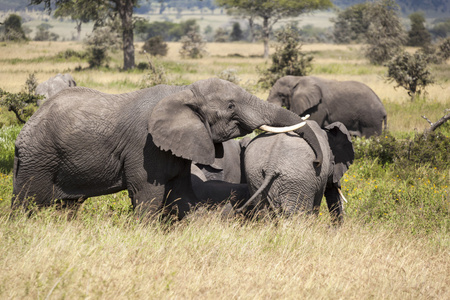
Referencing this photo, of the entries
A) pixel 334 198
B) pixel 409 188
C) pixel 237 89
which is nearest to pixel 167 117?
pixel 237 89

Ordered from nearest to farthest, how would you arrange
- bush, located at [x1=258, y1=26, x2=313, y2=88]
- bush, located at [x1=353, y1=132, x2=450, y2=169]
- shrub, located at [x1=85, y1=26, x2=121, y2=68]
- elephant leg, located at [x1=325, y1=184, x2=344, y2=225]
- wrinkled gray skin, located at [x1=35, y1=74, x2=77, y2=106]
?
1. elephant leg, located at [x1=325, y1=184, x2=344, y2=225]
2. bush, located at [x1=353, y1=132, x2=450, y2=169]
3. wrinkled gray skin, located at [x1=35, y1=74, x2=77, y2=106]
4. bush, located at [x1=258, y1=26, x2=313, y2=88]
5. shrub, located at [x1=85, y1=26, x2=121, y2=68]

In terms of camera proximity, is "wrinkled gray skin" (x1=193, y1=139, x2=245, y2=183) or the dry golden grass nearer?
the dry golden grass

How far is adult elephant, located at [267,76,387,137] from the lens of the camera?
43.7 feet

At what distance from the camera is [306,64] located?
19781 mm

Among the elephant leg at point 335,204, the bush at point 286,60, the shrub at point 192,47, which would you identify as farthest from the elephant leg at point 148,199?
the shrub at point 192,47

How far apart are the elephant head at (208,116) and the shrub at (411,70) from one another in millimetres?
13792

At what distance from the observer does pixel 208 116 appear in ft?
17.3

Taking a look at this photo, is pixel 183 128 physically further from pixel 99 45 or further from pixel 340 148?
pixel 99 45

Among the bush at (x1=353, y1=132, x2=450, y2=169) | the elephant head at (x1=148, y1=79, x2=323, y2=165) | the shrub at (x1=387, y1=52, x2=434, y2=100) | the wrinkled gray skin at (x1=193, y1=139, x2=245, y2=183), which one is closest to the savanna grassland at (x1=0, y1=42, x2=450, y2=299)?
the elephant head at (x1=148, y1=79, x2=323, y2=165)

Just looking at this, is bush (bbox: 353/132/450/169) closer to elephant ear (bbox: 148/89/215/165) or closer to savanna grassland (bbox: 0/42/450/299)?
savanna grassland (bbox: 0/42/450/299)

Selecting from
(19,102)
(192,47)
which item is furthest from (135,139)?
(192,47)

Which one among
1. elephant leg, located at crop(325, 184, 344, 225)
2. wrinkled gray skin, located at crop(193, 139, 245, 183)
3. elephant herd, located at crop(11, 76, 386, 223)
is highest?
elephant herd, located at crop(11, 76, 386, 223)

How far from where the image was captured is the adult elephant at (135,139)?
523 cm

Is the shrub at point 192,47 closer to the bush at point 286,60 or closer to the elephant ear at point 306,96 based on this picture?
the bush at point 286,60
